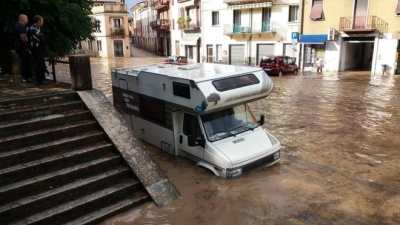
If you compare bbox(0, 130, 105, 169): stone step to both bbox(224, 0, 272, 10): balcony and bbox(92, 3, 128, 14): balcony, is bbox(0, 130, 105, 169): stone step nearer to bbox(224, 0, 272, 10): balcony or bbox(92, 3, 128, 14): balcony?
bbox(224, 0, 272, 10): balcony

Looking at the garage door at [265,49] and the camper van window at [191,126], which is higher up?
the garage door at [265,49]

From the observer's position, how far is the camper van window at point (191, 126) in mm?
7914

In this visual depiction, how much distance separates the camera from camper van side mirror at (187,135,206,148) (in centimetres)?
756

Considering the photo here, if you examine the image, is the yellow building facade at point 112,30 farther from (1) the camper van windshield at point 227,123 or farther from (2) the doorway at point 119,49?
(1) the camper van windshield at point 227,123

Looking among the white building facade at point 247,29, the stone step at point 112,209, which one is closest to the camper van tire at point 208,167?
the stone step at point 112,209

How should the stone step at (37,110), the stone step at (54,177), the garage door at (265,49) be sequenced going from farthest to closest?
the garage door at (265,49)
the stone step at (37,110)
the stone step at (54,177)

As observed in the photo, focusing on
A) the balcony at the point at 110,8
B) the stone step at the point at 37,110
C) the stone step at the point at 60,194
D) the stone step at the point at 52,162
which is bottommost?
the stone step at the point at 60,194

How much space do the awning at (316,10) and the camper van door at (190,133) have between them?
959 inches

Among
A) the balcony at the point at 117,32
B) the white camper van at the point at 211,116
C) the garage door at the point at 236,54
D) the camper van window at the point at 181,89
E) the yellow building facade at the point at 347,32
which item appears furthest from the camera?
the balcony at the point at 117,32

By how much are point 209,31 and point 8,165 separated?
33.5 m

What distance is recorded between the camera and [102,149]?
667 centimetres

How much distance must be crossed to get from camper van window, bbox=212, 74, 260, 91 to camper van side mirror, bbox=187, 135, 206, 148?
1.31 m

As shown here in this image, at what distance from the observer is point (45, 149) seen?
6.13m

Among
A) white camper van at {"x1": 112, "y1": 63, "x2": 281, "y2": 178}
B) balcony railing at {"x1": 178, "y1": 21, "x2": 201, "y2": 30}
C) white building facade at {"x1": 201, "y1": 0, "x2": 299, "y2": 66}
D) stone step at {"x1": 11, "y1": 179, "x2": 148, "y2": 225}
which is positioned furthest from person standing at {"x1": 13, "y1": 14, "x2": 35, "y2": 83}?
balcony railing at {"x1": 178, "y1": 21, "x2": 201, "y2": 30}
